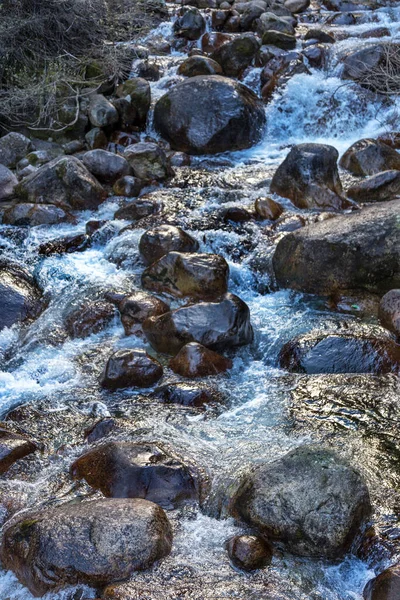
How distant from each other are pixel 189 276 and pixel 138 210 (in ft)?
6.50

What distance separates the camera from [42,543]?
11.1ft

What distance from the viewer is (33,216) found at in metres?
7.77

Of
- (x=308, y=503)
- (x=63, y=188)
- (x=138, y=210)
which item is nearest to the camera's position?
(x=308, y=503)

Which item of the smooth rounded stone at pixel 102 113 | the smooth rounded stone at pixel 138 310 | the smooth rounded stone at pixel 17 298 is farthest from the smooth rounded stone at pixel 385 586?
the smooth rounded stone at pixel 102 113

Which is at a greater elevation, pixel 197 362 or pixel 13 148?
pixel 13 148

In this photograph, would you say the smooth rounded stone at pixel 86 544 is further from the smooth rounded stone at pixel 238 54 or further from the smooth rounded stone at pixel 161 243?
the smooth rounded stone at pixel 238 54

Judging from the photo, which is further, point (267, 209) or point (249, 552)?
point (267, 209)

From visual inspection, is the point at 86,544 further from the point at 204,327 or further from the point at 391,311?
the point at 391,311

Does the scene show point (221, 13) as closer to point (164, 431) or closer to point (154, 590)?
point (164, 431)

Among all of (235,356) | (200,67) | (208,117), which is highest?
(200,67)

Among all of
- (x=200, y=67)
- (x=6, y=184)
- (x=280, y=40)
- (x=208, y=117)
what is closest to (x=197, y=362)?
(x=6, y=184)

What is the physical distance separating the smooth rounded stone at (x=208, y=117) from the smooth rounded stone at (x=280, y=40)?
8.59ft

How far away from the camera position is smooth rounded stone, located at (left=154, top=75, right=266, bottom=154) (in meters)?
9.62

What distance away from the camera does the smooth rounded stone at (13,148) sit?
9.34 metres
